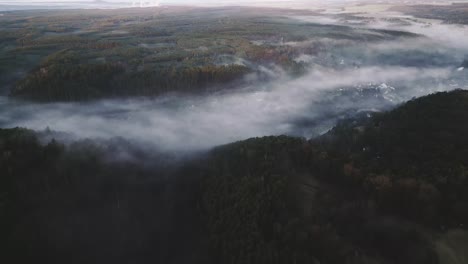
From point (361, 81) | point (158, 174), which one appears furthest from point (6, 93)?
point (361, 81)

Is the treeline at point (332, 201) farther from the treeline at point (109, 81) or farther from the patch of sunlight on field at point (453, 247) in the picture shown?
the treeline at point (109, 81)

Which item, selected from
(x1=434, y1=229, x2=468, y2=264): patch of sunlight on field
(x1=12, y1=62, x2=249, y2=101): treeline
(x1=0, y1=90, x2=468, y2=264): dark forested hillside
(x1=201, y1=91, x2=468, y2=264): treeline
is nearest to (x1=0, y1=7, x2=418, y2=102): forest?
(x1=12, y1=62, x2=249, y2=101): treeline

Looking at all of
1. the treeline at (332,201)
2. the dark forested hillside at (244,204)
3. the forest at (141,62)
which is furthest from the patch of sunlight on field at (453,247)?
the forest at (141,62)

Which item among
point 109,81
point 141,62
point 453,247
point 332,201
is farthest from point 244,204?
point 141,62

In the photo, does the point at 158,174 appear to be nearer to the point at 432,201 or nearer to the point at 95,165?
the point at 95,165

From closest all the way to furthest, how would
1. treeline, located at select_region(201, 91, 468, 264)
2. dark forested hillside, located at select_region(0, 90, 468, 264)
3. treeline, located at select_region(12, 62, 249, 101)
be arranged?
treeline, located at select_region(201, 91, 468, 264) → dark forested hillside, located at select_region(0, 90, 468, 264) → treeline, located at select_region(12, 62, 249, 101)

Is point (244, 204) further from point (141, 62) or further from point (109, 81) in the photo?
point (141, 62)

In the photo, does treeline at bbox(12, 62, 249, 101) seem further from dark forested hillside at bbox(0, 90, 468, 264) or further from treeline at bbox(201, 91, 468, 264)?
treeline at bbox(201, 91, 468, 264)
